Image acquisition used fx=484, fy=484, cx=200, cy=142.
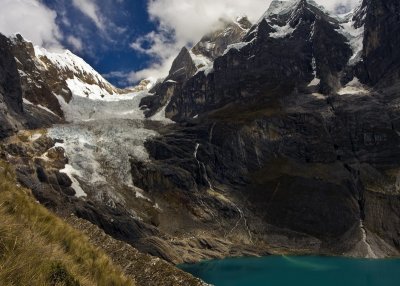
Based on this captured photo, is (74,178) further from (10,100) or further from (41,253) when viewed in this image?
(41,253)

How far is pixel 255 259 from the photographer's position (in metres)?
114

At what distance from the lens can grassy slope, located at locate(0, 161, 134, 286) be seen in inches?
237

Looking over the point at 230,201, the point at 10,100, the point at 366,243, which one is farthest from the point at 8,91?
the point at 366,243

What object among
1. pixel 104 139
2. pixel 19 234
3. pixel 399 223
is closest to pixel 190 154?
pixel 104 139

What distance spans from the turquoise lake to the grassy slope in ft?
223

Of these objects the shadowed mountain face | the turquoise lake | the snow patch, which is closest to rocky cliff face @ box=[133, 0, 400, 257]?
the shadowed mountain face

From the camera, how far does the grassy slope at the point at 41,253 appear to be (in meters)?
6.02

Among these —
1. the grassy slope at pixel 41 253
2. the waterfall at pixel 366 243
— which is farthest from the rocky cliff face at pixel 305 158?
the grassy slope at pixel 41 253

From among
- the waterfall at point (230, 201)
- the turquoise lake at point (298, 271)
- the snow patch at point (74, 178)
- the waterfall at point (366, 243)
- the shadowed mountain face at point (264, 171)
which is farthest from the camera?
the snow patch at point (74, 178)

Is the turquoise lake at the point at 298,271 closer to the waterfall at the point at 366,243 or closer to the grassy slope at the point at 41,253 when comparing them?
the waterfall at the point at 366,243

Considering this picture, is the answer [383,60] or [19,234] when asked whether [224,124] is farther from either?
[19,234]

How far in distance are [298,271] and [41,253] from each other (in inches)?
3601

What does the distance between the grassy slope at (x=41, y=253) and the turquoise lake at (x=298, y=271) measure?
67.9 metres

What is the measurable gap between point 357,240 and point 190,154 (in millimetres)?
59368
